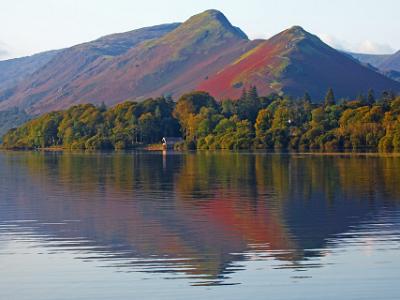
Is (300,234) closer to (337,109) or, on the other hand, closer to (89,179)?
(89,179)

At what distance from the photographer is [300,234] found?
31312 millimetres

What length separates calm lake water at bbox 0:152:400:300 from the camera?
854 inches

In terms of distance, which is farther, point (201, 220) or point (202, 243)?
point (201, 220)

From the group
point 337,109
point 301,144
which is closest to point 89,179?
point 301,144

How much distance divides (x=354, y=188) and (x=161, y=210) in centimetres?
1742

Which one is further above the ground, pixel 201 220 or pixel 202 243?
pixel 201 220

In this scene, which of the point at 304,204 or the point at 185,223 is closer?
the point at 185,223

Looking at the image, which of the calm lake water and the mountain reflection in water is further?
→ the mountain reflection in water

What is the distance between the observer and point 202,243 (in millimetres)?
28969

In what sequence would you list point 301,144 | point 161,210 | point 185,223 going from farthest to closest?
point 301,144, point 161,210, point 185,223

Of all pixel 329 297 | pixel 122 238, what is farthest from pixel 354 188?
pixel 329 297

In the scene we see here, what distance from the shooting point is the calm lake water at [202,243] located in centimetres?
2169

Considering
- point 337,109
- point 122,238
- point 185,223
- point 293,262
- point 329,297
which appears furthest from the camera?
point 337,109

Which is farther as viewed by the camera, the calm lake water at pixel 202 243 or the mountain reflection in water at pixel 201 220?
the mountain reflection in water at pixel 201 220
